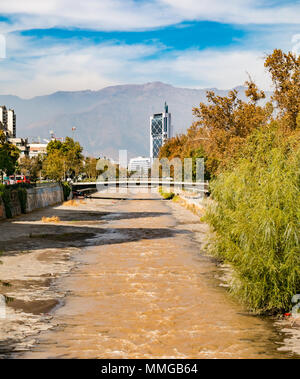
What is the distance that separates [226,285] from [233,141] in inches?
978

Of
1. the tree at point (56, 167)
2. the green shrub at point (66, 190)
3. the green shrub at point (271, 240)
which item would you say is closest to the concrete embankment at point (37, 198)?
the green shrub at point (66, 190)

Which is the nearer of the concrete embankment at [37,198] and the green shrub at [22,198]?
the concrete embankment at [37,198]

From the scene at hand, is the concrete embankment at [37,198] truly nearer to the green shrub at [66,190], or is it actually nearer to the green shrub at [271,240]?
the green shrub at [66,190]

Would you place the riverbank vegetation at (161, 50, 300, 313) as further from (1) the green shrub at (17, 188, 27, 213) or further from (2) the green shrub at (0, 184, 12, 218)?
(1) the green shrub at (17, 188, 27, 213)

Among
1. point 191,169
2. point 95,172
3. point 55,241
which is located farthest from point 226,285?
point 95,172

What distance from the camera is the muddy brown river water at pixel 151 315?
12898 mm

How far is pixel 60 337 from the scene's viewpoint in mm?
13742

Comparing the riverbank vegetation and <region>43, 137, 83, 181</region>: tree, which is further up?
<region>43, 137, 83, 181</region>: tree

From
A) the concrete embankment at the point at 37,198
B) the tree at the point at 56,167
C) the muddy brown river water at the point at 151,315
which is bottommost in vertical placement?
the muddy brown river water at the point at 151,315

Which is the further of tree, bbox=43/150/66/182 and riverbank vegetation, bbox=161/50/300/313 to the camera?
tree, bbox=43/150/66/182

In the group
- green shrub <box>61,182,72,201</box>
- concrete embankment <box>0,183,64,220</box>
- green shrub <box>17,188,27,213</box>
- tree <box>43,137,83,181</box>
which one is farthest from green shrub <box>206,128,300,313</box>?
tree <box>43,137,83,181</box>

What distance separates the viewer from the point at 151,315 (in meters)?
15.9

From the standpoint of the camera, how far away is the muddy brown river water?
1290cm

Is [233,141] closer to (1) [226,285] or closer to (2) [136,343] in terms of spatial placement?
(1) [226,285]
